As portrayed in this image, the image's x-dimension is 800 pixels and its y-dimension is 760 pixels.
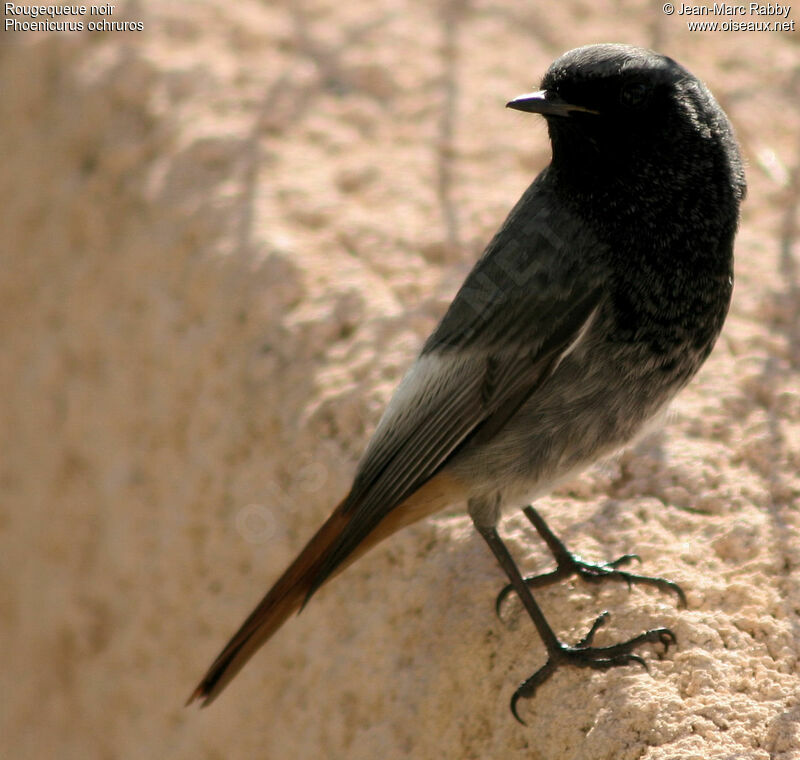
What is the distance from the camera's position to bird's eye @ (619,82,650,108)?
3.02 meters

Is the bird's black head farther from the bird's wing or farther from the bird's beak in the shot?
the bird's wing

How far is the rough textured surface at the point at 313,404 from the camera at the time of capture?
3127mm

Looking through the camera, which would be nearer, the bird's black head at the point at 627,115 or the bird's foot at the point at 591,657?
the bird's foot at the point at 591,657

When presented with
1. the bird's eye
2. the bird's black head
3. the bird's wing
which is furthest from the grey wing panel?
the bird's eye

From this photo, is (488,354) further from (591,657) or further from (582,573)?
(591,657)

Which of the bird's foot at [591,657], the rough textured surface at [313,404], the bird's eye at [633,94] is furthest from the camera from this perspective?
the rough textured surface at [313,404]

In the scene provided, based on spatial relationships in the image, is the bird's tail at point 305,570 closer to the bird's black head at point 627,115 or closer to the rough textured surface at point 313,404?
the rough textured surface at point 313,404

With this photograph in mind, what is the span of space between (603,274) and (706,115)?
56 cm

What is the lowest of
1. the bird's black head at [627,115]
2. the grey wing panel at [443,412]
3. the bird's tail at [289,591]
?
the bird's tail at [289,591]

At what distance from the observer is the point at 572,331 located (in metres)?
3.03

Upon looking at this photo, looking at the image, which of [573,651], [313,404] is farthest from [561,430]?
[313,404]

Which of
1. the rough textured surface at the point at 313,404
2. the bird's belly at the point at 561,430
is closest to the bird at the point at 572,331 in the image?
the bird's belly at the point at 561,430

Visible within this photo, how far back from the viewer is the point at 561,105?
304 centimetres

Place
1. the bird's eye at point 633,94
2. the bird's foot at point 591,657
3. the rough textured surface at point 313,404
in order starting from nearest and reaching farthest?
the bird's foot at point 591,657 → the bird's eye at point 633,94 → the rough textured surface at point 313,404
